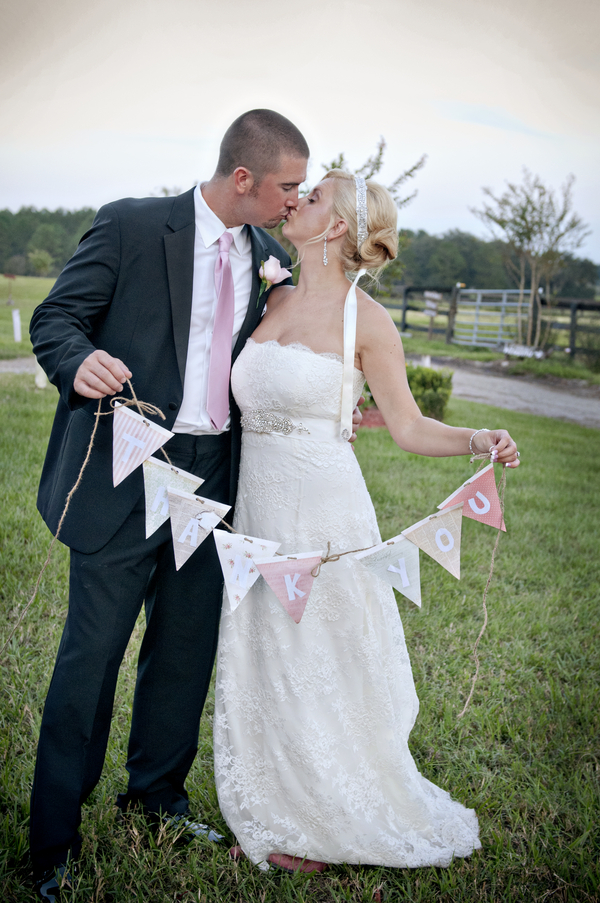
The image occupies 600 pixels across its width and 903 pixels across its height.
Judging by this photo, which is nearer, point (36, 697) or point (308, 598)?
point (308, 598)

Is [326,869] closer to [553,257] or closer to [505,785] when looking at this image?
[505,785]

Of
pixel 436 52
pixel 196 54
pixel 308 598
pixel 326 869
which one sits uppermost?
pixel 436 52

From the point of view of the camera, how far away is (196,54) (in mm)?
6102

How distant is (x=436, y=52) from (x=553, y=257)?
634 inches

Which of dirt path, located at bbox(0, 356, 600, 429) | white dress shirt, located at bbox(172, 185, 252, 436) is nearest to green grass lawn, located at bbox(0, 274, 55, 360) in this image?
dirt path, located at bbox(0, 356, 600, 429)

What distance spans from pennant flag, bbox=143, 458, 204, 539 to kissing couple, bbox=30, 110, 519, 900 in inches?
4.0

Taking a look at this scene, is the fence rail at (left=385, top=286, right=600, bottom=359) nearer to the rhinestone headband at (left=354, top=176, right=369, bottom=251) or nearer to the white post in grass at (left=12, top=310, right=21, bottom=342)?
the white post in grass at (left=12, top=310, right=21, bottom=342)

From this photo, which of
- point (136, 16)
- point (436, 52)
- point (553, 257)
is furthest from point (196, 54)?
point (553, 257)

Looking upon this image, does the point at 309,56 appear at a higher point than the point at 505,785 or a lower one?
higher

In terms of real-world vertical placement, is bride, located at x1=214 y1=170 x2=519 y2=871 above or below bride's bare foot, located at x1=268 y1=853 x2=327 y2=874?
above

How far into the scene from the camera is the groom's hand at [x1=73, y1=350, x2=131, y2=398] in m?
1.70

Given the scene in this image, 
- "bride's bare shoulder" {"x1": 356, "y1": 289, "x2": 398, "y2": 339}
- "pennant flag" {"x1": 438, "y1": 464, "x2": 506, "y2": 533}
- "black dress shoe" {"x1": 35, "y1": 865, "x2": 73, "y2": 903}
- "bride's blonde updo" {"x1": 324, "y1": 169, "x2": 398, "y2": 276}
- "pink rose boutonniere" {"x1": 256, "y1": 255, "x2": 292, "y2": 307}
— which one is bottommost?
"black dress shoe" {"x1": 35, "y1": 865, "x2": 73, "y2": 903}

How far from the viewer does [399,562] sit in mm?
2180

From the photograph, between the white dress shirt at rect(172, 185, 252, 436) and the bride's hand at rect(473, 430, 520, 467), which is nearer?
the bride's hand at rect(473, 430, 520, 467)
